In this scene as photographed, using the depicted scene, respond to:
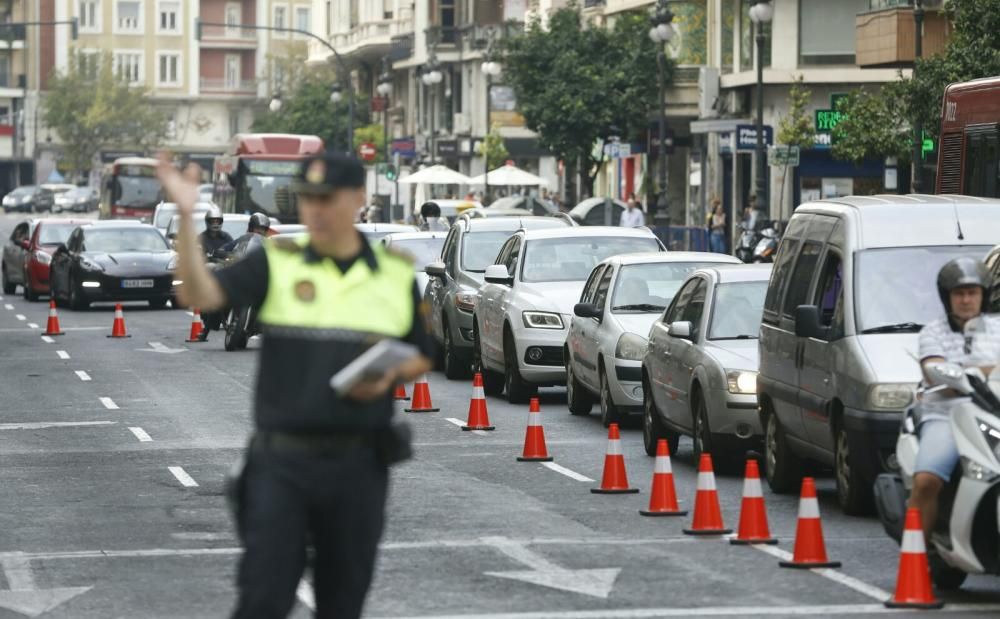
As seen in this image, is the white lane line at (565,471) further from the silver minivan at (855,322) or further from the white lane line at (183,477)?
the white lane line at (183,477)

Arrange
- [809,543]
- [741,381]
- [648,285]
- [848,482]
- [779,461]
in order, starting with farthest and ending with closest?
[648,285]
[741,381]
[779,461]
[848,482]
[809,543]

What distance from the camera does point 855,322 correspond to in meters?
13.2

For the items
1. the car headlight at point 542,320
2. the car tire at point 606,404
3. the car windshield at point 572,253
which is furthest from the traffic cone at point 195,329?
the car tire at point 606,404

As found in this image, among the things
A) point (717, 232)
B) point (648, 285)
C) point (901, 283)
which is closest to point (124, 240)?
point (717, 232)

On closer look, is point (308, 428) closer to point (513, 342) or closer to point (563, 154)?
point (513, 342)

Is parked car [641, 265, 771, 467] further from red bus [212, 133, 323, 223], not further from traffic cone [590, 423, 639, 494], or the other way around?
red bus [212, 133, 323, 223]

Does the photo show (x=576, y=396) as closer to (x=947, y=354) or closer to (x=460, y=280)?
(x=460, y=280)

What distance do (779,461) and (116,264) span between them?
26.1 m

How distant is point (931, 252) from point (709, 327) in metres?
3.05

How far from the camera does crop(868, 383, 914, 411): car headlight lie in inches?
488

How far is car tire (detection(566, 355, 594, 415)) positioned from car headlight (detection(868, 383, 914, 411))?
8.10 metres

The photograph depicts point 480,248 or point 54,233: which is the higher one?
point 480,248

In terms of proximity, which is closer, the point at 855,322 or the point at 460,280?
the point at 855,322

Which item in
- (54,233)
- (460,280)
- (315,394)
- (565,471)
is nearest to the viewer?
(315,394)
